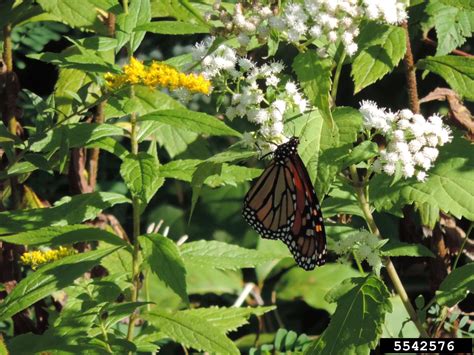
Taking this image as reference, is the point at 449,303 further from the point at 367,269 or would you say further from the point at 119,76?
the point at 367,269

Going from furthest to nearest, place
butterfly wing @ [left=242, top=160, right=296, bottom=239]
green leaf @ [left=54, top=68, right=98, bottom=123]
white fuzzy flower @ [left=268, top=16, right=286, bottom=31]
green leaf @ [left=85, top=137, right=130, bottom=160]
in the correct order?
green leaf @ [left=54, top=68, right=98, bottom=123] < butterfly wing @ [left=242, top=160, right=296, bottom=239] < green leaf @ [left=85, top=137, right=130, bottom=160] < white fuzzy flower @ [left=268, top=16, right=286, bottom=31]

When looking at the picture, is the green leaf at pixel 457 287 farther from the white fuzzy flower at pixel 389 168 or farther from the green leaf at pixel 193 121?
the green leaf at pixel 193 121

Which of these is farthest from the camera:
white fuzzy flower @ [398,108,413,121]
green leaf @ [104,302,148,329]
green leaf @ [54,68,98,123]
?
green leaf @ [54,68,98,123]

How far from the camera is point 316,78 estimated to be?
220 cm

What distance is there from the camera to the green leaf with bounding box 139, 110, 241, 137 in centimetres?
240

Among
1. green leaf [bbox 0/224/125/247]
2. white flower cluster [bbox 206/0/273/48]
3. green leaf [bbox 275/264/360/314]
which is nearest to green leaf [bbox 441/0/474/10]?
white flower cluster [bbox 206/0/273/48]

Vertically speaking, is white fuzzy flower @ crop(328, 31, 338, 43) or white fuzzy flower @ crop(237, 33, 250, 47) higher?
white fuzzy flower @ crop(328, 31, 338, 43)

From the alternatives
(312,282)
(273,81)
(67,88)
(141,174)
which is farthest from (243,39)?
(312,282)

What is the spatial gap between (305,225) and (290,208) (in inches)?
3.9

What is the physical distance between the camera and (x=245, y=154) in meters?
2.35

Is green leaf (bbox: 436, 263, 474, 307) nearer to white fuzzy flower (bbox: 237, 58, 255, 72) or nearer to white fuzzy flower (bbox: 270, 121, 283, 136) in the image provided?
white fuzzy flower (bbox: 270, 121, 283, 136)

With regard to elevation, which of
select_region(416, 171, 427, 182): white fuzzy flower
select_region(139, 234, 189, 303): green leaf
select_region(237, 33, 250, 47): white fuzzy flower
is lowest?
select_region(139, 234, 189, 303): green leaf

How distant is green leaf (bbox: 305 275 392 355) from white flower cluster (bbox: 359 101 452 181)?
13.4 inches

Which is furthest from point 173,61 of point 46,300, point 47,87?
point 47,87
